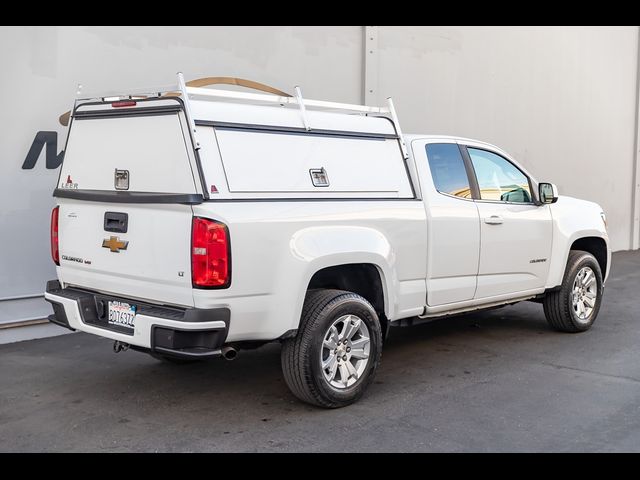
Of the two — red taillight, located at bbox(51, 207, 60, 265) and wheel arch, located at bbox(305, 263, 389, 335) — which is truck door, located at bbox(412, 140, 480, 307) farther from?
red taillight, located at bbox(51, 207, 60, 265)

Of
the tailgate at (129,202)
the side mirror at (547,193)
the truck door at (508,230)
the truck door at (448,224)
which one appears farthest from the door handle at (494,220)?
the tailgate at (129,202)

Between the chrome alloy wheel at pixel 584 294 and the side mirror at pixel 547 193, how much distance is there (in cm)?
94

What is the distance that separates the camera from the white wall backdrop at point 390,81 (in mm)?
6844

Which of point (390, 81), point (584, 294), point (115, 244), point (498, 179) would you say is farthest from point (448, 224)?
point (390, 81)

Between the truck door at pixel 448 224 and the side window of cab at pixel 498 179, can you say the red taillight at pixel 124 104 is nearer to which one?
the truck door at pixel 448 224

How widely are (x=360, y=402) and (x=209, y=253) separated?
168 centimetres

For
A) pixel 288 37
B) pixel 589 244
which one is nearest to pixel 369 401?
pixel 589 244

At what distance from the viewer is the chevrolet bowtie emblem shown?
15.2ft

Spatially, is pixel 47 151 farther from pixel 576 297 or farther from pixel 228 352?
pixel 576 297

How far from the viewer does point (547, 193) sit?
6.74m

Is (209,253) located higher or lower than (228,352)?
higher

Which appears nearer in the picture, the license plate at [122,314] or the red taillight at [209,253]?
the red taillight at [209,253]

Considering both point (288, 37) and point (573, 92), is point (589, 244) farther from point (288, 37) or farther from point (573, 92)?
point (573, 92)
